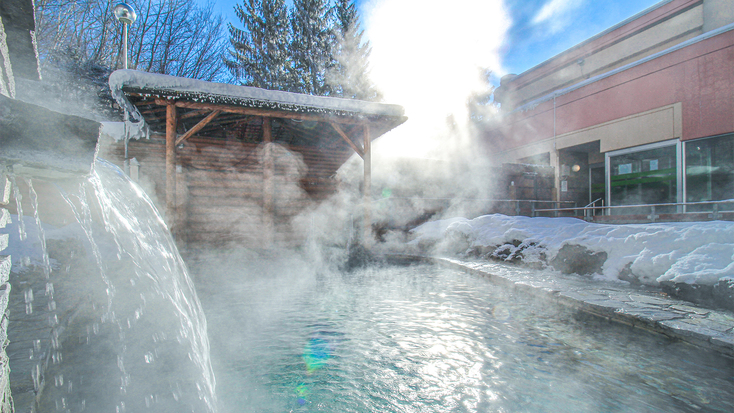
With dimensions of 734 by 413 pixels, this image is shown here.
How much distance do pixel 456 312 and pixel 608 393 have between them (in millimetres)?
1727

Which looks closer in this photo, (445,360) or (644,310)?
(445,360)

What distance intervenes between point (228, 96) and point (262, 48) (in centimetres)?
1620

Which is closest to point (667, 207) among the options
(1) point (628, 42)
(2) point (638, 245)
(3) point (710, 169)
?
(3) point (710, 169)

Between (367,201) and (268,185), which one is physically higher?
(268,185)

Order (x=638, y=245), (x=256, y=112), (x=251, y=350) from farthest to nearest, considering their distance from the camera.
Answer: (x=256, y=112)
(x=638, y=245)
(x=251, y=350)

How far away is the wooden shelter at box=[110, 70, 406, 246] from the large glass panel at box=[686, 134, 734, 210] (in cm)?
976

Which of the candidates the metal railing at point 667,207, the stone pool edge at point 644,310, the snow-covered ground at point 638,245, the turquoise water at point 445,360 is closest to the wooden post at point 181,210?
the turquoise water at point 445,360

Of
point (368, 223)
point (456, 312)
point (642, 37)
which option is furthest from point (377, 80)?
point (456, 312)

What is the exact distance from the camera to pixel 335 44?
2128 centimetres

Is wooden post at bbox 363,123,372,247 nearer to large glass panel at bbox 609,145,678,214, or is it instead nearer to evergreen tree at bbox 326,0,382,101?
large glass panel at bbox 609,145,678,214

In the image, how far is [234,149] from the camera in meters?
7.86

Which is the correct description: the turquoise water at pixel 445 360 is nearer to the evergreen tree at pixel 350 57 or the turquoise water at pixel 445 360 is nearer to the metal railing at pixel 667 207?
the metal railing at pixel 667 207

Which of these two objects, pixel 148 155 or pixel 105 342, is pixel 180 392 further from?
pixel 148 155

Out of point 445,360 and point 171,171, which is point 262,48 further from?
point 445,360
